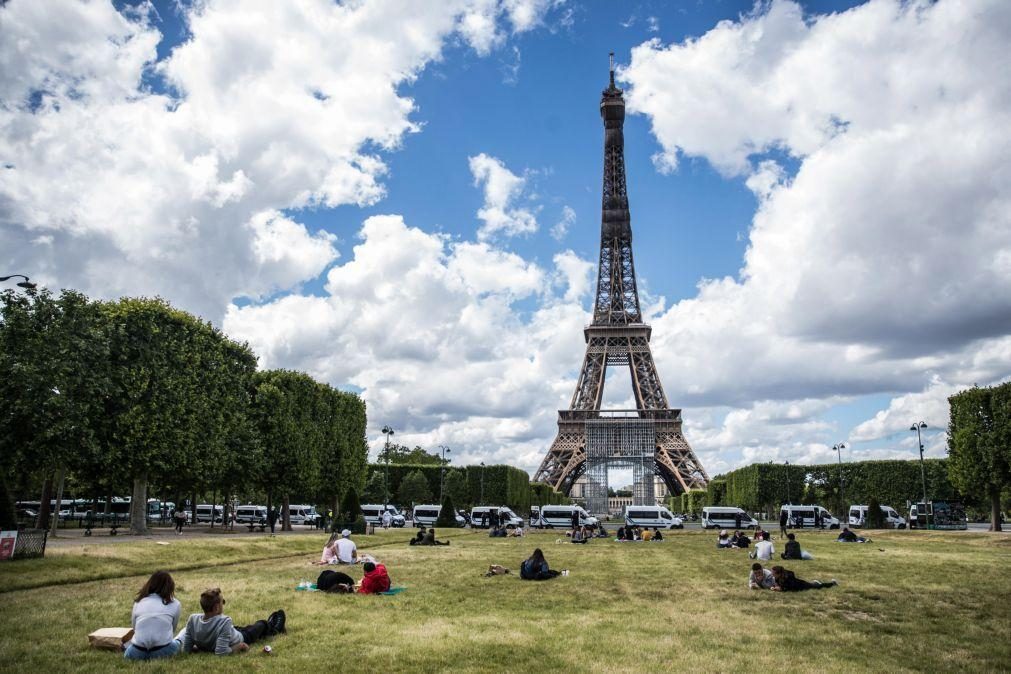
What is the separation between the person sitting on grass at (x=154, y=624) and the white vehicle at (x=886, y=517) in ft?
185

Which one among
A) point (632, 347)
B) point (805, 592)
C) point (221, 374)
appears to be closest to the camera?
point (805, 592)

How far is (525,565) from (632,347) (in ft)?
253

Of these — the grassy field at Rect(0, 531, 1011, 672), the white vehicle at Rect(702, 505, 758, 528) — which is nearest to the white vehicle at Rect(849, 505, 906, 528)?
the white vehicle at Rect(702, 505, 758, 528)

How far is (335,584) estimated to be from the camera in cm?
1540

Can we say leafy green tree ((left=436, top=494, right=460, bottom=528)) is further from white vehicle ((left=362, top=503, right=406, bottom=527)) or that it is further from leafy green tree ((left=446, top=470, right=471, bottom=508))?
leafy green tree ((left=446, top=470, right=471, bottom=508))

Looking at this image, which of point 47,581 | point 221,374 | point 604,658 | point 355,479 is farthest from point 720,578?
point 355,479

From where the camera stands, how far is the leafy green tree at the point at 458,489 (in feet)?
262

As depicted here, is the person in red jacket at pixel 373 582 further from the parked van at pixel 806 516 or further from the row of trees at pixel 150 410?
the parked van at pixel 806 516

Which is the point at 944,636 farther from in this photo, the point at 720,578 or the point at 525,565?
the point at 525,565

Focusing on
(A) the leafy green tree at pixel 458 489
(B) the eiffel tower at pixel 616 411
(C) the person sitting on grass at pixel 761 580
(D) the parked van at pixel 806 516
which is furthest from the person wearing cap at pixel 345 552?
(B) the eiffel tower at pixel 616 411

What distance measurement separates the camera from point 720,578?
19453mm

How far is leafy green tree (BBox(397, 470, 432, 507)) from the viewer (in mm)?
78500

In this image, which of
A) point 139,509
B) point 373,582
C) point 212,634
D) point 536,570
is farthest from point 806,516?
point 212,634

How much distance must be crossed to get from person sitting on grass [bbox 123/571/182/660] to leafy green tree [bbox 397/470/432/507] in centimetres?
6992
